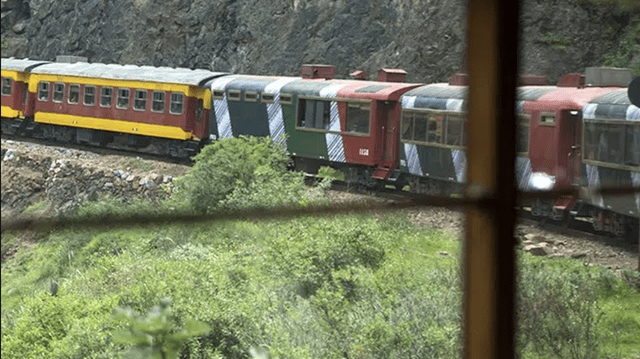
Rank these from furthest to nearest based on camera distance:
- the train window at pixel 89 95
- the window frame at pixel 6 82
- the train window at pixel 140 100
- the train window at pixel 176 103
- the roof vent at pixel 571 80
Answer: the roof vent at pixel 571 80, the train window at pixel 176 103, the train window at pixel 140 100, the train window at pixel 89 95, the window frame at pixel 6 82

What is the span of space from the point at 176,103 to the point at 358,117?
1.04 m

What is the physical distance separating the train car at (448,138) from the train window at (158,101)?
0.33 meters

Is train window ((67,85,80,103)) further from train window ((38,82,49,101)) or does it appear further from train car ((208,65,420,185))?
train car ((208,65,420,185))

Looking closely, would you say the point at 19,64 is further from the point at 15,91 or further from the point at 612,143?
the point at 612,143

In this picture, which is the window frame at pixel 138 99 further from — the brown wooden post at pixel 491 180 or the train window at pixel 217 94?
the brown wooden post at pixel 491 180

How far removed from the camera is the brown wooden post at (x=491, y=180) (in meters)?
0.86

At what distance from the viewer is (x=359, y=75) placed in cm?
153

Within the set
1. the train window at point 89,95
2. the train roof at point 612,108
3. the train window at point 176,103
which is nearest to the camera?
the train window at point 89,95

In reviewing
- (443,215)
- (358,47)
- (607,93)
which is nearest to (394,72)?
(358,47)

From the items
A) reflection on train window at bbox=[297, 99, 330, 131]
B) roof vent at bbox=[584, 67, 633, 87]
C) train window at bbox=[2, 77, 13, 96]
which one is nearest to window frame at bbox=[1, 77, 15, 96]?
train window at bbox=[2, 77, 13, 96]

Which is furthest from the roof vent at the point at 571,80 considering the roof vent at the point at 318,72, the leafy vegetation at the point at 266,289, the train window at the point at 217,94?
the train window at the point at 217,94

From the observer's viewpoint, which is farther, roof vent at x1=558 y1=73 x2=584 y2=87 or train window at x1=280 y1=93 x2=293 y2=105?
roof vent at x1=558 y1=73 x2=584 y2=87

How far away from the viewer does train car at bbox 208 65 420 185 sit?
1388 mm

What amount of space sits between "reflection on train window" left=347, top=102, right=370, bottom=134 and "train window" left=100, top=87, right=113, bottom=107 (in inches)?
37.8
